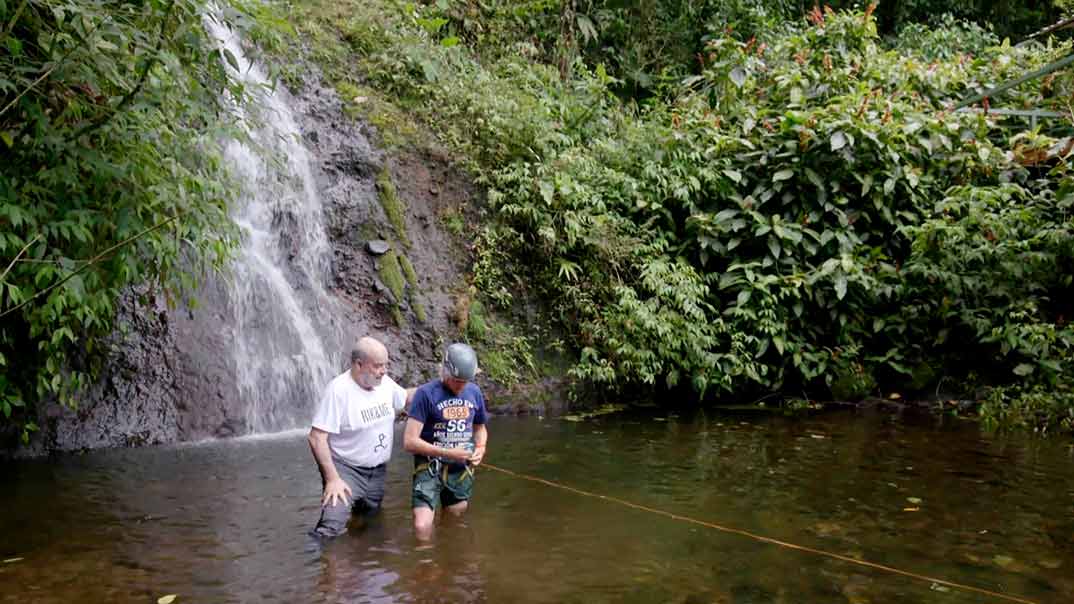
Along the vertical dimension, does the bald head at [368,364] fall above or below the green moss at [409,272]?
below

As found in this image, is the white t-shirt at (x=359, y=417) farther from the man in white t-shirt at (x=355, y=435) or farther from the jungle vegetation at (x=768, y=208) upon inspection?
the jungle vegetation at (x=768, y=208)

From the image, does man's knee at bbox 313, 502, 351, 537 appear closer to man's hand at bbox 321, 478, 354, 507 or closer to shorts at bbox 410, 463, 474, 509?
man's hand at bbox 321, 478, 354, 507

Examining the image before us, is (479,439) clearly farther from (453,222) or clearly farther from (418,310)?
(453,222)

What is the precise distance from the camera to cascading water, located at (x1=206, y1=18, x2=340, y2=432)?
9172 mm

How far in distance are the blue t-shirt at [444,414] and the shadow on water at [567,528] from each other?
1.85ft

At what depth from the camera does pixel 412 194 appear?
11.8 meters

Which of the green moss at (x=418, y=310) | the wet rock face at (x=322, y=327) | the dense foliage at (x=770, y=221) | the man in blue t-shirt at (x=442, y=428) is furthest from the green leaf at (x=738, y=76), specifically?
the man in blue t-shirt at (x=442, y=428)

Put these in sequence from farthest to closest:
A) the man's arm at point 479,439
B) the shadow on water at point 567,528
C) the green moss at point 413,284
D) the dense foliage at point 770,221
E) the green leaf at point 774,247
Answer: the green leaf at point 774,247 < the dense foliage at point 770,221 < the green moss at point 413,284 < the man's arm at point 479,439 < the shadow on water at point 567,528

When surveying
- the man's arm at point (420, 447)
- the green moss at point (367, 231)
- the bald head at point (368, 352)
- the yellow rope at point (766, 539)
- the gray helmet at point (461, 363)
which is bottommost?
the yellow rope at point (766, 539)

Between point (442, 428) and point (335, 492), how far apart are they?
2.57 ft

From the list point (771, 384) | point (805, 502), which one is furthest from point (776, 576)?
point (771, 384)

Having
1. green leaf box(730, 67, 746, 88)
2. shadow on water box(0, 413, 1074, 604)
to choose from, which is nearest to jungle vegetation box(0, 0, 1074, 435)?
green leaf box(730, 67, 746, 88)

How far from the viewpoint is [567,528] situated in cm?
586

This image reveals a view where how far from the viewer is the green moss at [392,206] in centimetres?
1140
